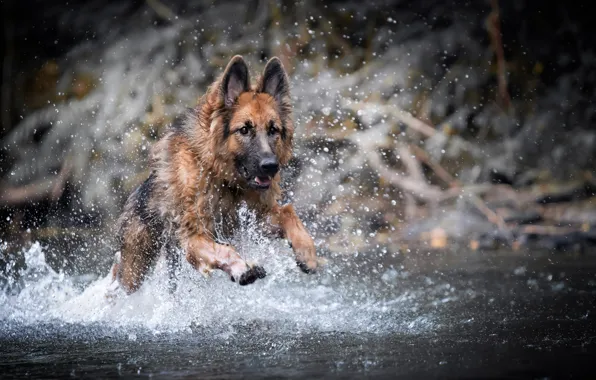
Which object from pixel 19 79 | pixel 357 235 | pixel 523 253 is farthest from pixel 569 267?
pixel 19 79

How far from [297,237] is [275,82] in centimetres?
109

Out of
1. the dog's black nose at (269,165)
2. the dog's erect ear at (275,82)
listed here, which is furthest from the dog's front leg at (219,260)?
the dog's erect ear at (275,82)

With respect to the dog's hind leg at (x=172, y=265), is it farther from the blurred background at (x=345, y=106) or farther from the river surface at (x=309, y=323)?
the blurred background at (x=345, y=106)

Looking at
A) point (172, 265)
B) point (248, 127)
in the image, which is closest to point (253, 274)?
point (248, 127)

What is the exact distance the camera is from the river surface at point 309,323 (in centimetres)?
365

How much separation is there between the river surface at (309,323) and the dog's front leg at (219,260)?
305 millimetres

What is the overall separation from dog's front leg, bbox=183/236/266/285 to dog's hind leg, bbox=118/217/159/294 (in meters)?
0.60

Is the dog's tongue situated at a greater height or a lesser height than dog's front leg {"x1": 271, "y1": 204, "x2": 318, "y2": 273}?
greater

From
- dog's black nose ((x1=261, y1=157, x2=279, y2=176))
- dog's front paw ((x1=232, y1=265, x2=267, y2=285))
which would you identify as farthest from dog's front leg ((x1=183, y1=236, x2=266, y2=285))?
dog's black nose ((x1=261, y1=157, x2=279, y2=176))

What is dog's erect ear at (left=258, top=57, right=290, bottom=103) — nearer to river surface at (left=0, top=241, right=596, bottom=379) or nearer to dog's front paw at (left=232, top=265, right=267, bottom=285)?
river surface at (left=0, top=241, right=596, bottom=379)

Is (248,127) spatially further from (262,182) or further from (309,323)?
(309,323)

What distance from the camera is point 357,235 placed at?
9953mm

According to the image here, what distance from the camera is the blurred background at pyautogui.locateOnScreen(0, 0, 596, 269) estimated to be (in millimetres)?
10242

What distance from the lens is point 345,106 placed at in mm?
11273
